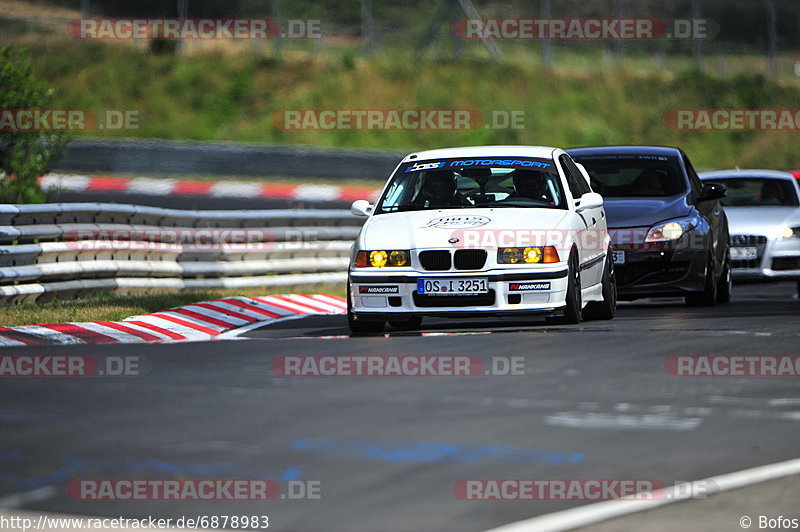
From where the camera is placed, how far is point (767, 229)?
17094 mm

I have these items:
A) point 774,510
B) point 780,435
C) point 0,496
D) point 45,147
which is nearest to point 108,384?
point 0,496

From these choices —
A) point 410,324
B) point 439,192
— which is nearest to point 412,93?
point 410,324

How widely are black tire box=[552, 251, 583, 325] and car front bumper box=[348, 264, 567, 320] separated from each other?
83 mm

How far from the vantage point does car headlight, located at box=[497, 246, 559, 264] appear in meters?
11.5

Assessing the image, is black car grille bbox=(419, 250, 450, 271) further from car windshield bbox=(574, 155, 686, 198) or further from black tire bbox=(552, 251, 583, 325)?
car windshield bbox=(574, 155, 686, 198)

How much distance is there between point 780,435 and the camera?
280 inches

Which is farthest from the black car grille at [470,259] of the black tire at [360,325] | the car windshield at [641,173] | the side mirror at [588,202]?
the car windshield at [641,173]

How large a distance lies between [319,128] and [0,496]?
111ft

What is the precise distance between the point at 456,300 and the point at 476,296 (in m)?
0.15

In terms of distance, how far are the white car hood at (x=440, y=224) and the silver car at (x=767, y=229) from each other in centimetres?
561

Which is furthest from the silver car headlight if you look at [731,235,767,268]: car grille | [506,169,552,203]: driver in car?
[506,169,552,203]: driver in car

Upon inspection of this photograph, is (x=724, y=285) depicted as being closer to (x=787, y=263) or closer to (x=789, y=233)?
(x=787, y=263)

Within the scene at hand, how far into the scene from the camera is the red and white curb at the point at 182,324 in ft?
38.4

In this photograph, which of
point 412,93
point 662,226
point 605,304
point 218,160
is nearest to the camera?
point 605,304
